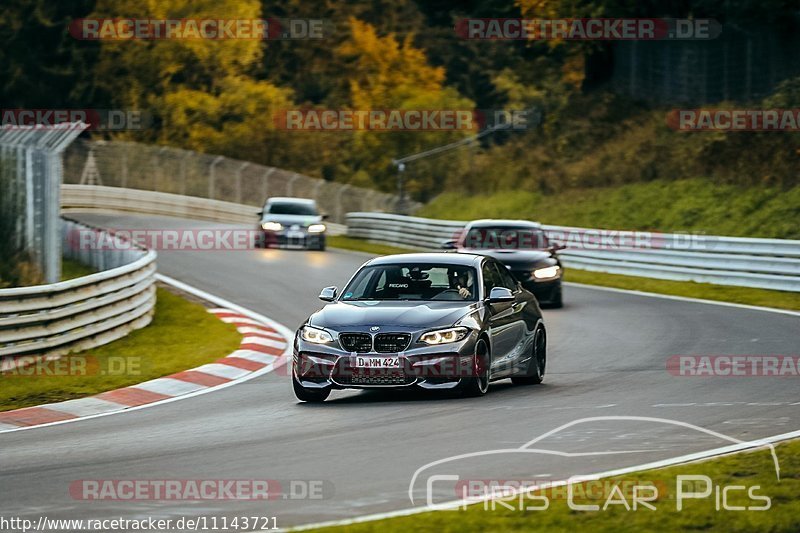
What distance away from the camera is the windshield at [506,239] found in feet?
82.0

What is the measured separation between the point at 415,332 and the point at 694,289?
1575 cm

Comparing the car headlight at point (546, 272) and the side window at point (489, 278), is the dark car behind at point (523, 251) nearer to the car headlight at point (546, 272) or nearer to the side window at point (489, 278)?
the car headlight at point (546, 272)

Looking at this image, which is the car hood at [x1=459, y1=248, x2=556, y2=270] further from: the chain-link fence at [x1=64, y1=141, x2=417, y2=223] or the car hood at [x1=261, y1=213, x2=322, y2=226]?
the chain-link fence at [x1=64, y1=141, x2=417, y2=223]

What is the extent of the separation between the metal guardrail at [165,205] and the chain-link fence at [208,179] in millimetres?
553

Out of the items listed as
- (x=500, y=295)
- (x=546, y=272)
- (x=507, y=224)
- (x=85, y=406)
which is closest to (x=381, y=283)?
(x=500, y=295)

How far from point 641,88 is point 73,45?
33892 millimetres

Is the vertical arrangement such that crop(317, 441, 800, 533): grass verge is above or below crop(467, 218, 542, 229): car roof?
below

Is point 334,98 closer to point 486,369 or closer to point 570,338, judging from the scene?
point 570,338

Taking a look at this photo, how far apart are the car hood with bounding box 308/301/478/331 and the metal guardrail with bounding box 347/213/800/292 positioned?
556 inches

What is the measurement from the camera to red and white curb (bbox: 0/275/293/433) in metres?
13.7

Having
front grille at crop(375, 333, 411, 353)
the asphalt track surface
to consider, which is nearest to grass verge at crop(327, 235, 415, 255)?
the asphalt track surface

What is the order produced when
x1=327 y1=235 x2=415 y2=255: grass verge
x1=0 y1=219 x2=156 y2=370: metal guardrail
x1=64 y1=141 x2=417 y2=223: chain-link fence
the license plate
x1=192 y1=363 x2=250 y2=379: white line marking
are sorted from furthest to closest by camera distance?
x1=64 y1=141 x2=417 y2=223: chain-link fence, x1=327 y1=235 x2=415 y2=255: grass verge, x1=192 y1=363 x2=250 y2=379: white line marking, x1=0 y1=219 x2=156 y2=370: metal guardrail, the license plate

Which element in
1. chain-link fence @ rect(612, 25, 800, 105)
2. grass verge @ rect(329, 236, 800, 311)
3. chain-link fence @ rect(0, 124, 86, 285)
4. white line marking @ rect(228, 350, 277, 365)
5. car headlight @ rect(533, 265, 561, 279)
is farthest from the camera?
chain-link fence @ rect(612, 25, 800, 105)

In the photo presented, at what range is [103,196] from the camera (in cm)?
5591
